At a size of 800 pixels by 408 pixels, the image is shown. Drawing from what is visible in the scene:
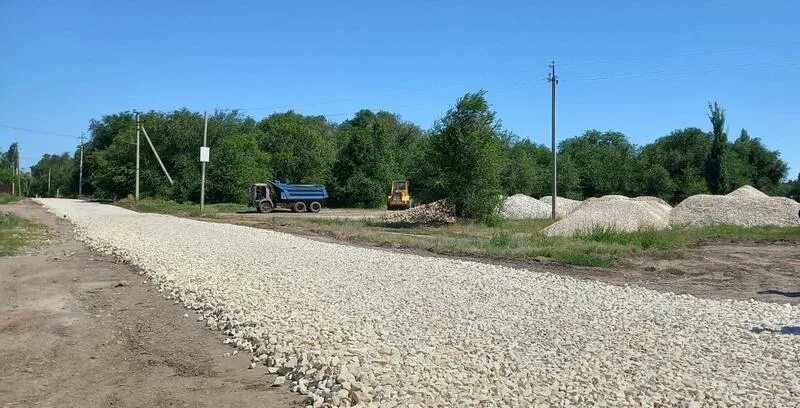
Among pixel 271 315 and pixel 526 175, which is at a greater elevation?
pixel 526 175

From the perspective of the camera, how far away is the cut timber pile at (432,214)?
31.1m

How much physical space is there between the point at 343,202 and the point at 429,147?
34.9 metres

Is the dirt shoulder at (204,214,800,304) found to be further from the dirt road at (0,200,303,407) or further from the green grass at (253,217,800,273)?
the dirt road at (0,200,303,407)

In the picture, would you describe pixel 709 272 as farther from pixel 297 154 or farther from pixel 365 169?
pixel 297 154

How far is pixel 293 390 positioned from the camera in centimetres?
589

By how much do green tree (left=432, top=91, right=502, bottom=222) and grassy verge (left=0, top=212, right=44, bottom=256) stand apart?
17.4m

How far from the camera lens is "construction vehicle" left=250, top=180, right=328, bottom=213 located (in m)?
44.9

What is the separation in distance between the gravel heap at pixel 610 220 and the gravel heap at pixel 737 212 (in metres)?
2.98

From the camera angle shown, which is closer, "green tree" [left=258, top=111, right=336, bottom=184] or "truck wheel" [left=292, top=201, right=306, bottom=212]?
"truck wheel" [left=292, top=201, right=306, bottom=212]

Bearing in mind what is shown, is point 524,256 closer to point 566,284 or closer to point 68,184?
point 566,284

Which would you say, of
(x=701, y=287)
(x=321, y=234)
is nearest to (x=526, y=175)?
(x=321, y=234)

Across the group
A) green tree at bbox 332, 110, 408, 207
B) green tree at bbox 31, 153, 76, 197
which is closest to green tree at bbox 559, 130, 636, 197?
green tree at bbox 332, 110, 408, 207

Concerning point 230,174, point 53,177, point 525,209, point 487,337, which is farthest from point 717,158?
point 53,177

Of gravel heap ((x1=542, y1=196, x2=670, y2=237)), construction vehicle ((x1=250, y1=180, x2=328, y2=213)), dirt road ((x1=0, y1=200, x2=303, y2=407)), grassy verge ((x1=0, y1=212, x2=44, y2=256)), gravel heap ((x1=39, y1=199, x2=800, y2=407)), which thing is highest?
construction vehicle ((x1=250, y1=180, x2=328, y2=213))
